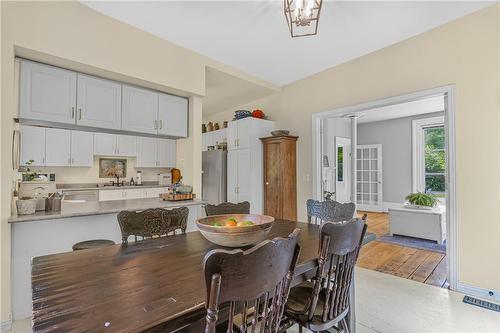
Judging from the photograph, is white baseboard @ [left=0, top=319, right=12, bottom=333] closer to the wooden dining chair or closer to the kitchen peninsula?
the kitchen peninsula

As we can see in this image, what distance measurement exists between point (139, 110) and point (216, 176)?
2186mm

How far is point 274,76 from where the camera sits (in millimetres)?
4070

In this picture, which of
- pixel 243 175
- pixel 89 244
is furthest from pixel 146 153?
pixel 89 244

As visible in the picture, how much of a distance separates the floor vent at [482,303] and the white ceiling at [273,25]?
2.78 m

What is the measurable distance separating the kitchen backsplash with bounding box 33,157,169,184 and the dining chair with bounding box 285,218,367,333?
4562 millimetres

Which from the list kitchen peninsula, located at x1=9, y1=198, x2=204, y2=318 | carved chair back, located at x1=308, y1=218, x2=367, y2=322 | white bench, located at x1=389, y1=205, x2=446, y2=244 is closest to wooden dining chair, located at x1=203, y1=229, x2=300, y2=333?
carved chair back, located at x1=308, y1=218, x2=367, y2=322

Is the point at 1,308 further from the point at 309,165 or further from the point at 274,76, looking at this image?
the point at 274,76

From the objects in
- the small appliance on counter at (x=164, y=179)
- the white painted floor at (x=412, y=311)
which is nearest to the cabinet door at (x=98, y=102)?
the white painted floor at (x=412, y=311)

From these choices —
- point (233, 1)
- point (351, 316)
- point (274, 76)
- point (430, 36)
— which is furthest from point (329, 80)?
point (351, 316)

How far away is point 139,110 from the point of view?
3.08 m

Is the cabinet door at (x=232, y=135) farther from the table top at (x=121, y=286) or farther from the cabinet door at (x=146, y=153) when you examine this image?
the table top at (x=121, y=286)

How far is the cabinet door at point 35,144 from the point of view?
3.75 meters

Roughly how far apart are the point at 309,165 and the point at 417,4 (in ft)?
7.67

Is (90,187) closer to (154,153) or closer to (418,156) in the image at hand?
(154,153)
